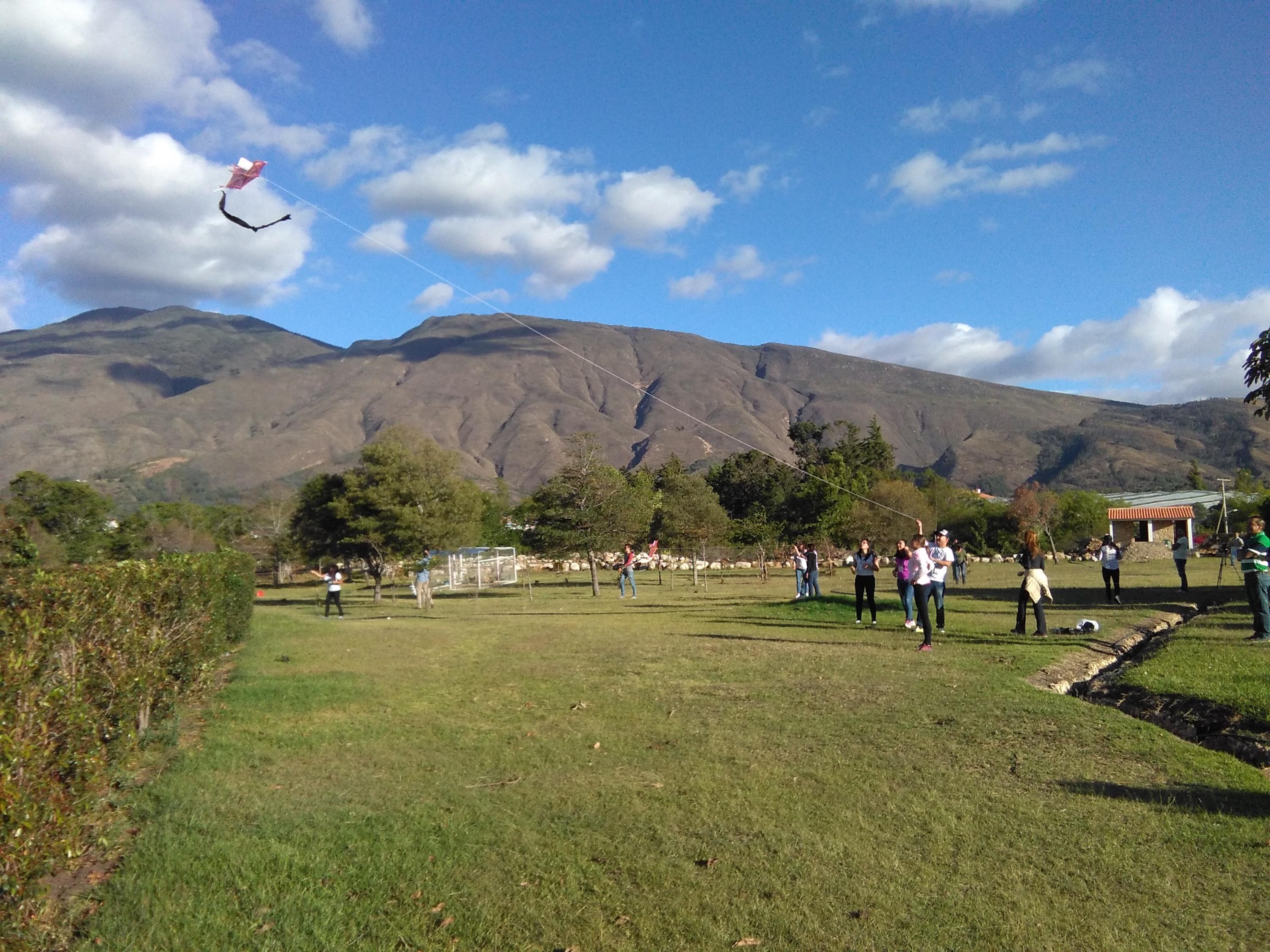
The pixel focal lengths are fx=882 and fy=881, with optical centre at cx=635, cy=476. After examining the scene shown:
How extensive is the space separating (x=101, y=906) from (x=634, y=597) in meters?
28.8

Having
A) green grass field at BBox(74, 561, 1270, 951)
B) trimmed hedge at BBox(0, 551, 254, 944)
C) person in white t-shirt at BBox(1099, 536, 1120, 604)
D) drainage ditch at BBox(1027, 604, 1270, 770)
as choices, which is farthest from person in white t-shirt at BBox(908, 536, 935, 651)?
trimmed hedge at BBox(0, 551, 254, 944)

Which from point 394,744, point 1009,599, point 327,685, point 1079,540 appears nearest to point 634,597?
point 1009,599

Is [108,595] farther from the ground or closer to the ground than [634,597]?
farther from the ground

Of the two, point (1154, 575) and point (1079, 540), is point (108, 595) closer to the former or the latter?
point (1154, 575)

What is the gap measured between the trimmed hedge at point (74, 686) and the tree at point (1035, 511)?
61997mm

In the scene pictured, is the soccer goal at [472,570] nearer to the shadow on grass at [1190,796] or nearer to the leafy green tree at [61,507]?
the leafy green tree at [61,507]

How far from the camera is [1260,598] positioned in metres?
13.2

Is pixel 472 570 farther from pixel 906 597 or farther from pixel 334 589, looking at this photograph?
pixel 906 597

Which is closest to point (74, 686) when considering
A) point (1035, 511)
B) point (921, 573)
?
point (921, 573)

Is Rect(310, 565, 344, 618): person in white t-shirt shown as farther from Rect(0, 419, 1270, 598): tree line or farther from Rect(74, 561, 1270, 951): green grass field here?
Rect(74, 561, 1270, 951): green grass field

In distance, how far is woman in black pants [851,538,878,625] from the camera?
17.8 meters

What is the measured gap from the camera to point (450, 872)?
5.14m

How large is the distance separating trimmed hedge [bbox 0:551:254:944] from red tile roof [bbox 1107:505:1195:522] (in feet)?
288

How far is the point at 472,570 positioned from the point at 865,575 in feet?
98.9
